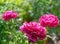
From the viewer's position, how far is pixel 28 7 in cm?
317

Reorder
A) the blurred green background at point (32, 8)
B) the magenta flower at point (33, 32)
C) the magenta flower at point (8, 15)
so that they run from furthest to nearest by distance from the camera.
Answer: the blurred green background at point (32, 8), the magenta flower at point (8, 15), the magenta flower at point (33, 32)

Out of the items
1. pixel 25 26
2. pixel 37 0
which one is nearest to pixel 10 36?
pixel 25 26

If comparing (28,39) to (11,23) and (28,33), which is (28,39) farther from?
(11,23)

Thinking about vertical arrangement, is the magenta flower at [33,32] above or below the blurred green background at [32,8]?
above

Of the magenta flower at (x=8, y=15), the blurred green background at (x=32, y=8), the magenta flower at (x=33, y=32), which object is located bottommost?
the blurred green background at (x=32, y=8)

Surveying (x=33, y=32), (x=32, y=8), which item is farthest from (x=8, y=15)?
(x=32, y=8)

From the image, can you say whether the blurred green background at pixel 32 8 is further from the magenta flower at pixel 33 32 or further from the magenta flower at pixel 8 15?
the magenta flower at pixel 33 32

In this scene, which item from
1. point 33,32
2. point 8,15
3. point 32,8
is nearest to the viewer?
point 33,32

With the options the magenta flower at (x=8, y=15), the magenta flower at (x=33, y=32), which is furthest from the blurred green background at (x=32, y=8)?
the magenta flower at (x=33, y=32)

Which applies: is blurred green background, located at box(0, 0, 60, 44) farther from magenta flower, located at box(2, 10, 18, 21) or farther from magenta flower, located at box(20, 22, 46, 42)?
magenta flower, located at box(20, 22, 46, 42)

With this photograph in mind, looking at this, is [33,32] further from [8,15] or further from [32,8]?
[32,8]

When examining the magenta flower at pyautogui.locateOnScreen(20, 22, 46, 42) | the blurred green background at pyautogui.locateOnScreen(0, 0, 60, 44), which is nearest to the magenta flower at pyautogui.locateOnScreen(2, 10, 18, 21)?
the blurred green background at pyautogui.locateOnScreen(0, 0, 60, 44)

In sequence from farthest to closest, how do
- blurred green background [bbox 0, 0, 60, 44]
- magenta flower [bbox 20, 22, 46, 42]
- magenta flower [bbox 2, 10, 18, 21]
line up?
blurred green background [bbox 0, 0, 60, 44], magenta flower [bbox 2, 10, 18, 21], magenta flower [bbox 20, 22, 46, 42]

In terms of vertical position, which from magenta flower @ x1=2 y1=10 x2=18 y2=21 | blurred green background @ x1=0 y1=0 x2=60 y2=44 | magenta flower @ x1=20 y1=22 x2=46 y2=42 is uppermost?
magenta flower @ x1=2 y1=10 x2=18 y2=21
